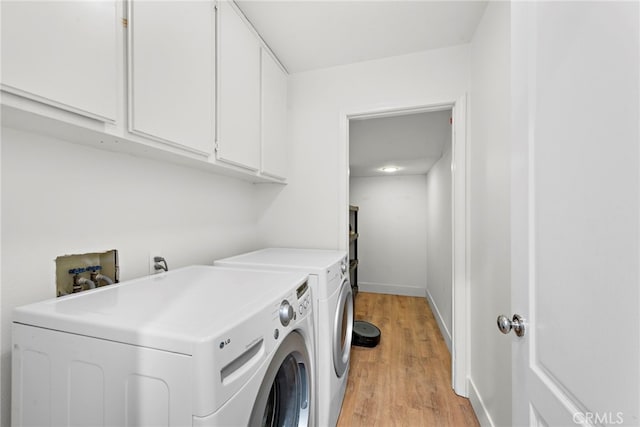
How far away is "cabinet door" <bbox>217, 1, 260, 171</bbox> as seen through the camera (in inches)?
50.9

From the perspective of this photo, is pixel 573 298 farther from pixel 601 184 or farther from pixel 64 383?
pixel 64 383

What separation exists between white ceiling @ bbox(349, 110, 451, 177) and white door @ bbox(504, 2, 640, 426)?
1676 millimetres

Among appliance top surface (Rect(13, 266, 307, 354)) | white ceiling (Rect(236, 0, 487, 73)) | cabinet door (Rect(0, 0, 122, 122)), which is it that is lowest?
appliance top surface (Rect(13, 266, 307, 354))

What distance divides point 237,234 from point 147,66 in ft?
4.05

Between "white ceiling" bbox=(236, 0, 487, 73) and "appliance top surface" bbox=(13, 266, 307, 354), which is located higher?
"white ceiling" bbox=(236, 0, 487, 73)

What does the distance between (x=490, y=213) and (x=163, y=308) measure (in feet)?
5.10

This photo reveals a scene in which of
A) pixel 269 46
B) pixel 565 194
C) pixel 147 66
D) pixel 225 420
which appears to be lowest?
pixel 225 420

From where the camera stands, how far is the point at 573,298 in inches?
21.4

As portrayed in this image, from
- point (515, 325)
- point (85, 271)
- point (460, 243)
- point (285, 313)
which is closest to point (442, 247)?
point (460, 243)

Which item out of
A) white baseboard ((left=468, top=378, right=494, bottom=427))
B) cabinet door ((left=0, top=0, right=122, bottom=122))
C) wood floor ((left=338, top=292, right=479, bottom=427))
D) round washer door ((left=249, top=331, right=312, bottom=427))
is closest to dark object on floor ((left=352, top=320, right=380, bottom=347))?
wood floor ((left=338, top=292, right=479, bottom=427))

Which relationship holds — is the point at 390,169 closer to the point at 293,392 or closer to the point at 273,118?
the point at 273,118

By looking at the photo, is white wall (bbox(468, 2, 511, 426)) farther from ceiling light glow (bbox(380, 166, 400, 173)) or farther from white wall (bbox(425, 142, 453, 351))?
ceiling light glow (bbox(380, 166, 400, 173))

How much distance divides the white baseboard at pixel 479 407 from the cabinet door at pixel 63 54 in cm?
220

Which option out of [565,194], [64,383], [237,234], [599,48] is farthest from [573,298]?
[237,234]
